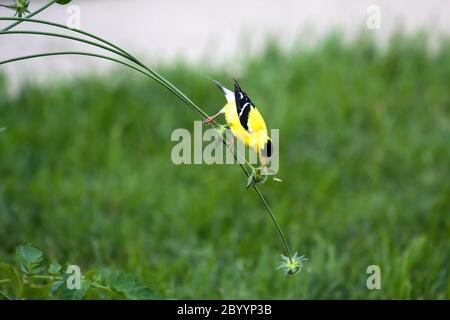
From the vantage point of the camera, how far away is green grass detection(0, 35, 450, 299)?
8.21 ft

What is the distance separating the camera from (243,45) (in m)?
3.99

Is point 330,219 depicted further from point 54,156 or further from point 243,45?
point 243,45

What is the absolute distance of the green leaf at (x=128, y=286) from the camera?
1.77m

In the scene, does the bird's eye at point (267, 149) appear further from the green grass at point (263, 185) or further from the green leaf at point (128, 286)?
the green grass at point (263, 185)

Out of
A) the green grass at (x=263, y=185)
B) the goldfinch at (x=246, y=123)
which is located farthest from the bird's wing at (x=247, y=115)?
the green grass at (x=263, y=185)

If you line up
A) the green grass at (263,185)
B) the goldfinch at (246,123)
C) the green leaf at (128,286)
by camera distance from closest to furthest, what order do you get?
1. the goldfinch at (246,123)
2. the green leaf at (128,286)
3. the green grass at (263,185)

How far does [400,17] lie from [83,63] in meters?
1.71

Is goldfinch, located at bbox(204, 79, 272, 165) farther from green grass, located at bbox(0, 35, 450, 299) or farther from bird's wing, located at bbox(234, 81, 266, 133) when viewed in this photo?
green grass, located at bbox(0, 35, 450, 299)

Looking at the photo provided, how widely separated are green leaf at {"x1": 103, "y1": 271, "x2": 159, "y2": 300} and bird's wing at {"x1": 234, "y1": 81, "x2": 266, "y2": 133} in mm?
583

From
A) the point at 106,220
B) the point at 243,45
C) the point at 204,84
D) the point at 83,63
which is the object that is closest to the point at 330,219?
the point at 106,220

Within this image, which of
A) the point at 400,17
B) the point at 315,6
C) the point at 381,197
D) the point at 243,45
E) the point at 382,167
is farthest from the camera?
the point at 315,6

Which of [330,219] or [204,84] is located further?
[204,84]

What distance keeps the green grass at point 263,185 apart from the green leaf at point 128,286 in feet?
1.26

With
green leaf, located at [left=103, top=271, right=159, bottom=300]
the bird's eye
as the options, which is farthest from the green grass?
the bird's eye
